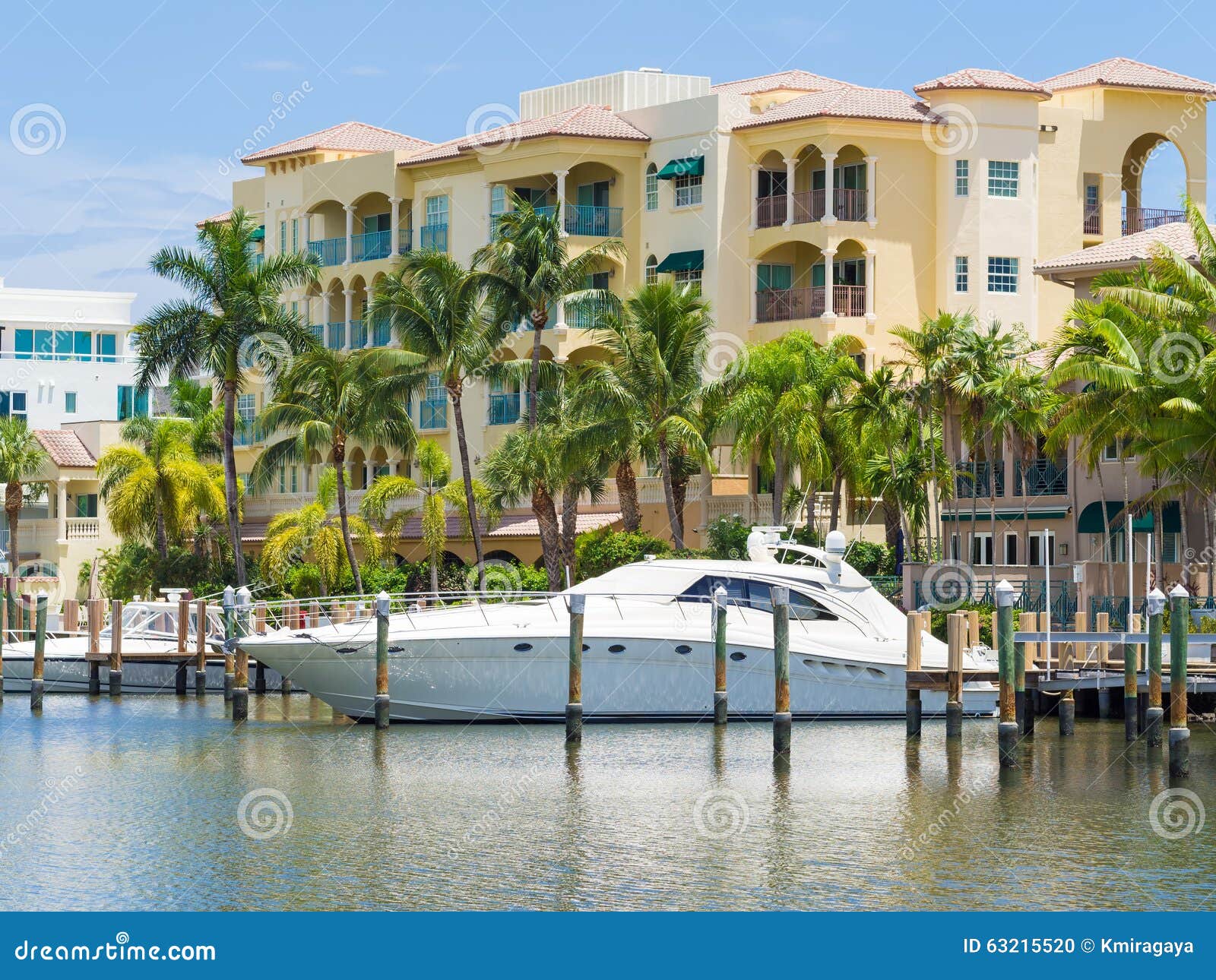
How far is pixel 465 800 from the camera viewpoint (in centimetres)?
2998

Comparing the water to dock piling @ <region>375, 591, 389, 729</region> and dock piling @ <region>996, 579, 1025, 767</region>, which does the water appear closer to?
dock piling @ <region>996, 579, 1025, 767</region>

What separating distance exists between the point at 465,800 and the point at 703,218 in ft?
122

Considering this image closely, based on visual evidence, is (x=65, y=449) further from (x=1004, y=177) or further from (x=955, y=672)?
(x=955, y=672)

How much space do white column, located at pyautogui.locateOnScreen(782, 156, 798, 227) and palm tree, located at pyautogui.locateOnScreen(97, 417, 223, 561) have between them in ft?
68.6

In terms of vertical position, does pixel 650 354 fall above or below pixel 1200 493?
above

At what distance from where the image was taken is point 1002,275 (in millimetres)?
63281

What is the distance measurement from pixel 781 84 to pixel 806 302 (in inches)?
369

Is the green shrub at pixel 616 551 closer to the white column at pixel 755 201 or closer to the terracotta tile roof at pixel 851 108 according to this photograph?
the white column at pixel 755 201

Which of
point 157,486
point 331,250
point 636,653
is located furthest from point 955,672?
point 331,250

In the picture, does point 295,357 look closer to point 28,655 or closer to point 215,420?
point 215,420

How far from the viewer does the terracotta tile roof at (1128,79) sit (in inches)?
2571

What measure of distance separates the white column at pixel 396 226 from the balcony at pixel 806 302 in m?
14.6

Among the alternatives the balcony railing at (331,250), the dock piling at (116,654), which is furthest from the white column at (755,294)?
the dock piling at (116,654)
